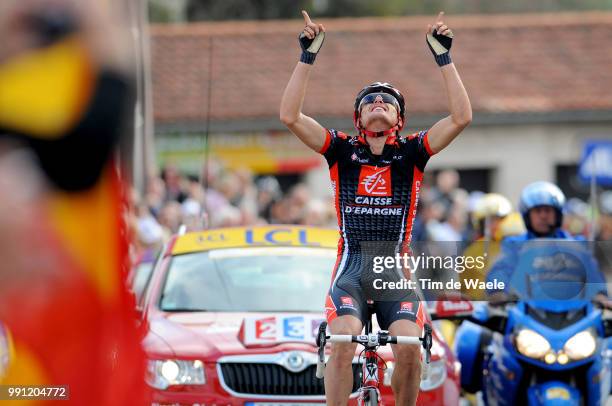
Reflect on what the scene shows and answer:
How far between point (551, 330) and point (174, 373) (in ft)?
7.08

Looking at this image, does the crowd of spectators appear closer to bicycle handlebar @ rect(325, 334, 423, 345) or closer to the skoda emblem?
the skoda emblem

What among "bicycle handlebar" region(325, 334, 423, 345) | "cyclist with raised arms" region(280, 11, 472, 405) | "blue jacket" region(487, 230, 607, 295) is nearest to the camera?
"bicycle handlebar" region(325, 334, 423, 345)

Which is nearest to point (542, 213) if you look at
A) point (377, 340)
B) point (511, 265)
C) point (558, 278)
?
point (558, 278)

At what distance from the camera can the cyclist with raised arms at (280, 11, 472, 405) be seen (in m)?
6.64

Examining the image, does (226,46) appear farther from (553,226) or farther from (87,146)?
(87,146)

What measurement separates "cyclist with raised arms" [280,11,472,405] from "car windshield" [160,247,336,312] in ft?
7.62

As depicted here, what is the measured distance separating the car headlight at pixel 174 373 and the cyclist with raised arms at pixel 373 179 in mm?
1652

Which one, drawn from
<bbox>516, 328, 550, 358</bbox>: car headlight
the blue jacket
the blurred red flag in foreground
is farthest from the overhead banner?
the blurred red flag in foreground

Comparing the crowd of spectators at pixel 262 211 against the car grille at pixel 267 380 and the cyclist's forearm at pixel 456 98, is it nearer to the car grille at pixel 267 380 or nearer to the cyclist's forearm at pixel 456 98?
the car grille at pixel 267 380

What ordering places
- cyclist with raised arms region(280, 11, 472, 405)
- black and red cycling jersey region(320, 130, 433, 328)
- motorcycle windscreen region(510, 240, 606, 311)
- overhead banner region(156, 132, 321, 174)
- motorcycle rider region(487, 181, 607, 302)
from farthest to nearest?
1. overhead banner region(156, 132, 321, 174)
2. motorcycle rider region(487, 181, 607, 302)
3. motorcycle windscreen region(510, 240, 606, 311)
4. black and red cycling jersey region(320, 130, 433, 328)
5. cyclist with raised arms region(280, 11, 472, 405)

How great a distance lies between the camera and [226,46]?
133 feet

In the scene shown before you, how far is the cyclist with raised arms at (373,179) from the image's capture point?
21.8 ft

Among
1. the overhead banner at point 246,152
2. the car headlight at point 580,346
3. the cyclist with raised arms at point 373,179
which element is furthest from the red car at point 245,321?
the overhead banner at point 246,152

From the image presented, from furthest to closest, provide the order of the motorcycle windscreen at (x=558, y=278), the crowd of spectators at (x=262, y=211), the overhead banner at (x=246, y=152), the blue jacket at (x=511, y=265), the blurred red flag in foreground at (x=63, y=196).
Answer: the overhead banner at (x=246, y=152)
the crowd of spectators at (x=262, y=211)
the motorcycle windscreen at (x=558, y=278)
the blue jacket at (x=511, y=265)
the blurred red flag in foreground at (x=63, y=196)
